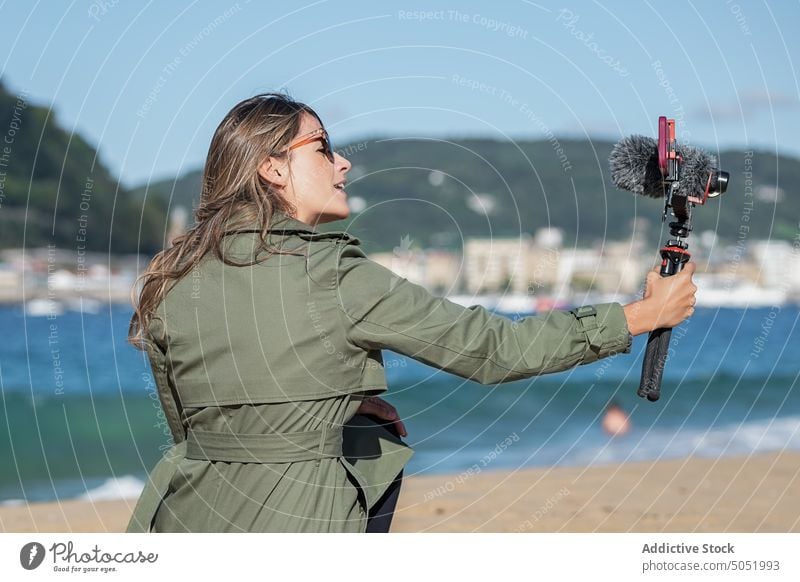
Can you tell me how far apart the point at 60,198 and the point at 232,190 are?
45.1 m

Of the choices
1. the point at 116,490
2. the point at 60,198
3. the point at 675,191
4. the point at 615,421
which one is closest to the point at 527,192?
the point at 615,421

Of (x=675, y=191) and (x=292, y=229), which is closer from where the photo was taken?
(x=292, y=229)

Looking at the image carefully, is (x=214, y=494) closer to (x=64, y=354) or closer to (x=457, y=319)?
(x=457, y=319)

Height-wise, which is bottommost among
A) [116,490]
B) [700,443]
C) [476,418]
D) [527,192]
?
[476,418]

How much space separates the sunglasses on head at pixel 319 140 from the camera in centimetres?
349

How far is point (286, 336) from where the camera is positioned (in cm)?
318

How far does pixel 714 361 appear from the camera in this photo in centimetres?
2867

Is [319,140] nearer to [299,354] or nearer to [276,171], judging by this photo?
[276,171]

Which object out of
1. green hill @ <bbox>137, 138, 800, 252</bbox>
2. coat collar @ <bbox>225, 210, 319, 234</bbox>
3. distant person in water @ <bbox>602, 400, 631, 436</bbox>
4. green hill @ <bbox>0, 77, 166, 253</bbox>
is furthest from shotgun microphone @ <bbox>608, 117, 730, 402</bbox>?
green hill @ <bbox>0, 77, 166, 253</bbox>

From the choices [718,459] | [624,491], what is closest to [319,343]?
[624,491]

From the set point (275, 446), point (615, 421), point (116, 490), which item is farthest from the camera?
point (615, 421)

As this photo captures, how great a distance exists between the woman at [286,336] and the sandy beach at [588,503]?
6573 mm
